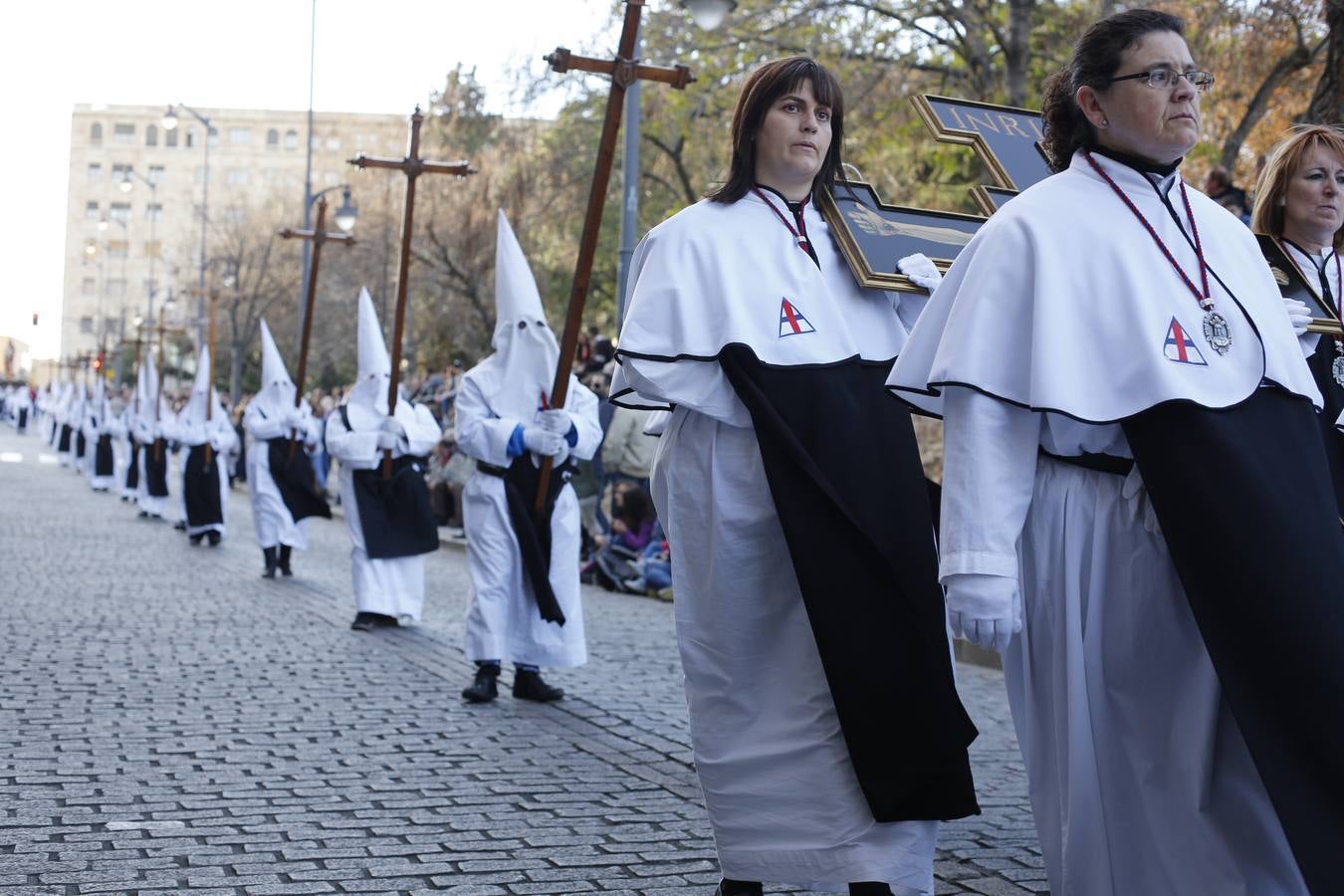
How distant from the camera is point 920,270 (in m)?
4.48

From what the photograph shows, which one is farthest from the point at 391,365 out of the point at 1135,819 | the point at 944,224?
the point at 1135,819

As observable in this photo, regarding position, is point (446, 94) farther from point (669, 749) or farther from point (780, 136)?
point (780, 136)

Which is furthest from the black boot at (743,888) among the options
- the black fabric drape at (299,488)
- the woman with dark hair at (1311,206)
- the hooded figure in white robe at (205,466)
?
the hooded figure in white robe at (205,466)

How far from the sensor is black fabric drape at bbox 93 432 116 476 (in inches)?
1268

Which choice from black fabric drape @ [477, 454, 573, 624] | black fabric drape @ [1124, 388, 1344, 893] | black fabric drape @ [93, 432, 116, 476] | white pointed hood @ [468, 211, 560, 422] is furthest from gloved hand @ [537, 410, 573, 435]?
black fabric drape @ [93, 432, 116, 476]

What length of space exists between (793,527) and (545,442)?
13.7ft

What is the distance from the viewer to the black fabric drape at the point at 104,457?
32.2 m

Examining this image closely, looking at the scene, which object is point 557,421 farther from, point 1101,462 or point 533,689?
point 1101,462

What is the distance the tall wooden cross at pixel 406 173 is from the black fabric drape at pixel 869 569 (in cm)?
697

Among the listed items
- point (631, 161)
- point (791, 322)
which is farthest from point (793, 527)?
point (631, 161)

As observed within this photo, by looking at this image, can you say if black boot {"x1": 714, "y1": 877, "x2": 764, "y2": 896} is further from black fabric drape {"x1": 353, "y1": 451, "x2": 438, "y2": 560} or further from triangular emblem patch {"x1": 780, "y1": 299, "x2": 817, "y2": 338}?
black fabric drape {"x1": 353, "y1": 451, "x2": 438, "y2": 560}

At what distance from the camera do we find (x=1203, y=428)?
10.5 feet

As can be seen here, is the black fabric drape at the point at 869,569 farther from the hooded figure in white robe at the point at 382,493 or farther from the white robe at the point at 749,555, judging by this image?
the hooded figure in white robe at the point at 382,493

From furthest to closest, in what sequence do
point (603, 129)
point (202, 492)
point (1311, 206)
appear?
1. point (202, 492)
2. point (603, 129)
3. point (1311, 206)
